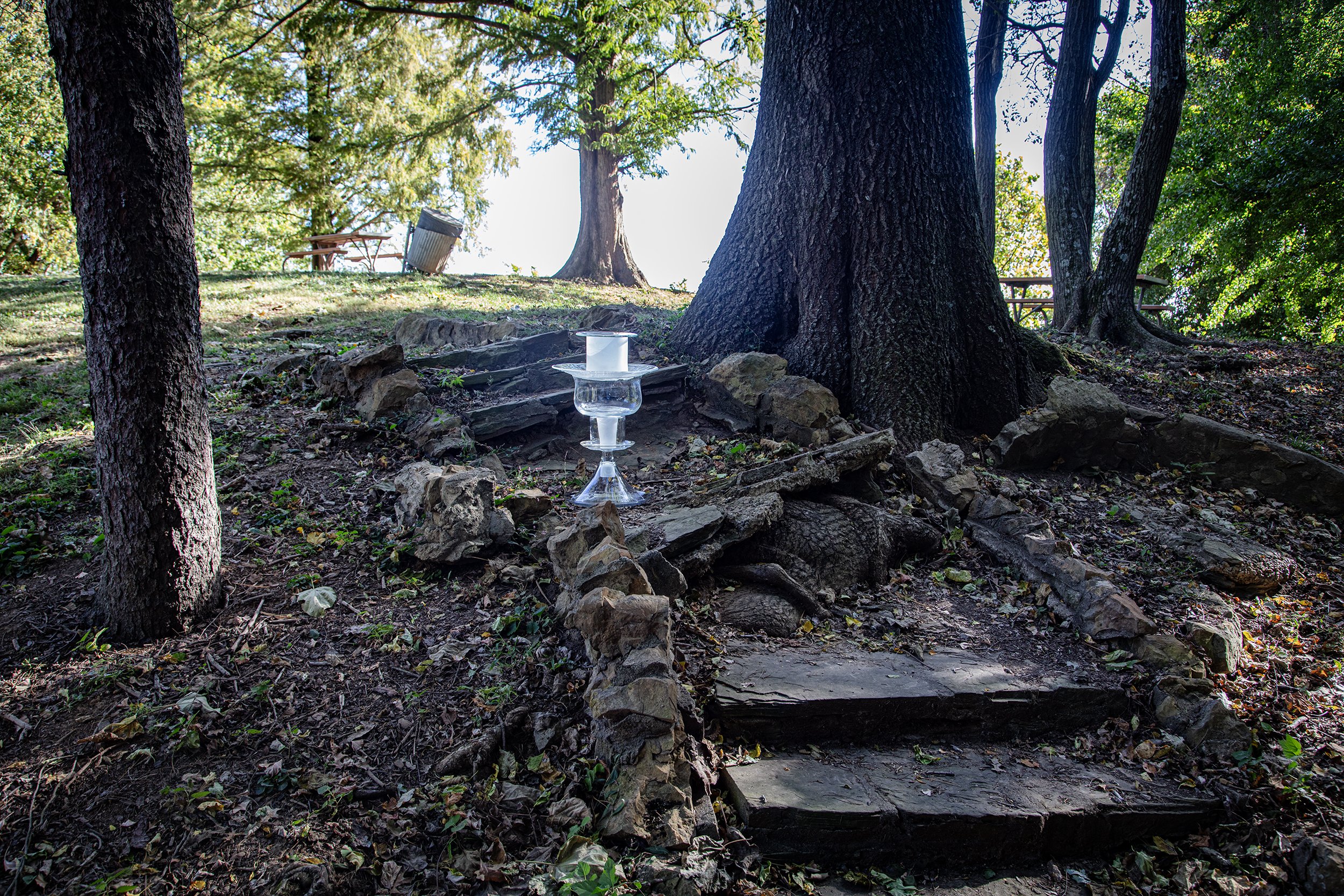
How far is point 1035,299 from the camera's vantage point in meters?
14.1

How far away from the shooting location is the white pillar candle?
3691 mm

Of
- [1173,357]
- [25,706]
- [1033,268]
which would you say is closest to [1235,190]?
[1173,357]

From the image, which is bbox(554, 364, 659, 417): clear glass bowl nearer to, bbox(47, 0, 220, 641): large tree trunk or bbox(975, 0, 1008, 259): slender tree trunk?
bbox(47, 0, 220, 641): large tree trunk

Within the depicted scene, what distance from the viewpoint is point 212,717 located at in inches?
96.4

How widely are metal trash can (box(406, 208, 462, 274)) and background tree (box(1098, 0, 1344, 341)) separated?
1254cm

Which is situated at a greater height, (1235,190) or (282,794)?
(1235,190)

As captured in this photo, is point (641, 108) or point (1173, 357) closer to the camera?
point (1173, 357)

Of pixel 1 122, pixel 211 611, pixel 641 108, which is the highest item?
pixel 1 122

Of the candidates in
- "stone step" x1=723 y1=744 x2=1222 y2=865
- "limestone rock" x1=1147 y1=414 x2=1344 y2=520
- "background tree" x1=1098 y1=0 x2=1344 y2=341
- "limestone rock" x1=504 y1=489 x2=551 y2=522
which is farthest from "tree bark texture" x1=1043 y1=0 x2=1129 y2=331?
"limestone rock" x1=504 y1=489 x2=551 y2=522

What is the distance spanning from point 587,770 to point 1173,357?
754cm

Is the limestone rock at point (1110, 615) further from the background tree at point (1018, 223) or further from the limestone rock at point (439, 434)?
the background tree at point (1018, 223)

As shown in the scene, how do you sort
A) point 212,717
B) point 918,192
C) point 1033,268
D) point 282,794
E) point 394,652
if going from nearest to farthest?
point 282,794, point 212,717, point 394,652, point 918,192, point 1033,268

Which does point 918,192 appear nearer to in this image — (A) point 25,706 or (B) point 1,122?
(A) point 25,706

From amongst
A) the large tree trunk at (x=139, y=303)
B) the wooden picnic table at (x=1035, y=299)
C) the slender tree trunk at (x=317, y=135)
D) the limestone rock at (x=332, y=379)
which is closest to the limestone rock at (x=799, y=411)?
the limestone rock at (x=332, y=379)
